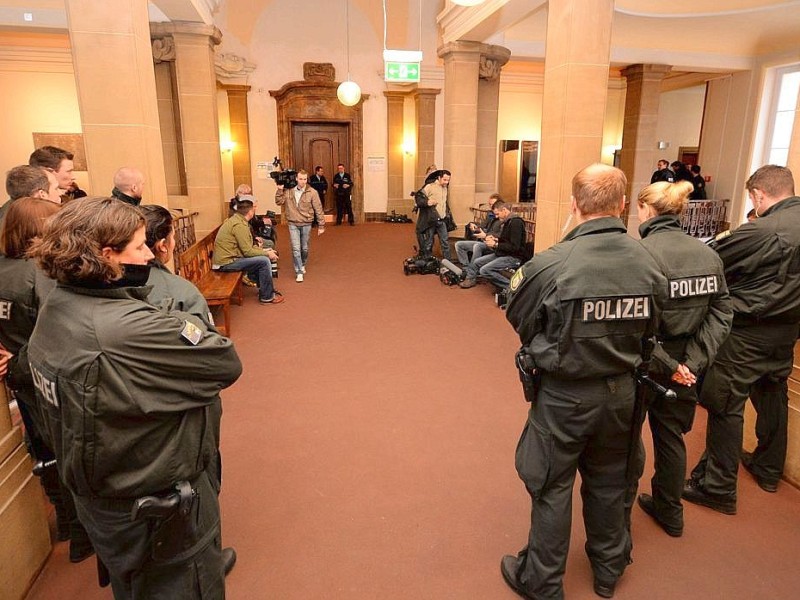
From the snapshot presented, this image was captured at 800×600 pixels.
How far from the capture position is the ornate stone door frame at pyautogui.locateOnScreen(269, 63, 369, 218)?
13.5 m

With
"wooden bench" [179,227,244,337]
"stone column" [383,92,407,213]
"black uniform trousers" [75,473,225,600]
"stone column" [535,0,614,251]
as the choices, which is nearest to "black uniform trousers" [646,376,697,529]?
"black uniform trousers" [75,473,225,600]

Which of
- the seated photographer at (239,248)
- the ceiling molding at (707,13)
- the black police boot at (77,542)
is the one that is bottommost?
the black police boot at (77,542)

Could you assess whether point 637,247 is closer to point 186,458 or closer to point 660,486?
point 660,486

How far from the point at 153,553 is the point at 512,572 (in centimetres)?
147

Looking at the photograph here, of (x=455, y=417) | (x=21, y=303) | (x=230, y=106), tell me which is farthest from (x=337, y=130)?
(x=21, y=303)

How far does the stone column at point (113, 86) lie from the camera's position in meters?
4.45

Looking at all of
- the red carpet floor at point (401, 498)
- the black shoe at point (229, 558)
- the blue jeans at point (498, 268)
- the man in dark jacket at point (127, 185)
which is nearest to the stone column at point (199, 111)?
the red carpet floor at point (401, 498)

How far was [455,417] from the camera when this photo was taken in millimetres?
3783

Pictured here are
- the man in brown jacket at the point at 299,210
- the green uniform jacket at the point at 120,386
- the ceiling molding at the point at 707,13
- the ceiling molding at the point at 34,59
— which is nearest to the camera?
the green uniform jacket at the point at 120,386

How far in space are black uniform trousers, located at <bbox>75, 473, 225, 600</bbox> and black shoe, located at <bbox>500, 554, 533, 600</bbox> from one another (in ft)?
3.94

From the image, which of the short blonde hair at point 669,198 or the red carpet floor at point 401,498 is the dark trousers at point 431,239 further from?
the short blonde hair at point 669,198

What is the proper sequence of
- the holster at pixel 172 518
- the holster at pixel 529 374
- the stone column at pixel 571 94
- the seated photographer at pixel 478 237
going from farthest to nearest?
the seated photographer at pixel 478 237 → the stone column at pixel 571 94 → the holster at pixel 529 374 → the holster at pixel 172 518

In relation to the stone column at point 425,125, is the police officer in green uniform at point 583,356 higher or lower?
lower

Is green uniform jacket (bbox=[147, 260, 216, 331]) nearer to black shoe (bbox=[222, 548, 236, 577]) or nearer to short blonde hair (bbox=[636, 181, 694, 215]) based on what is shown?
black shoe (bbox=[222, 548, 236, 577])
